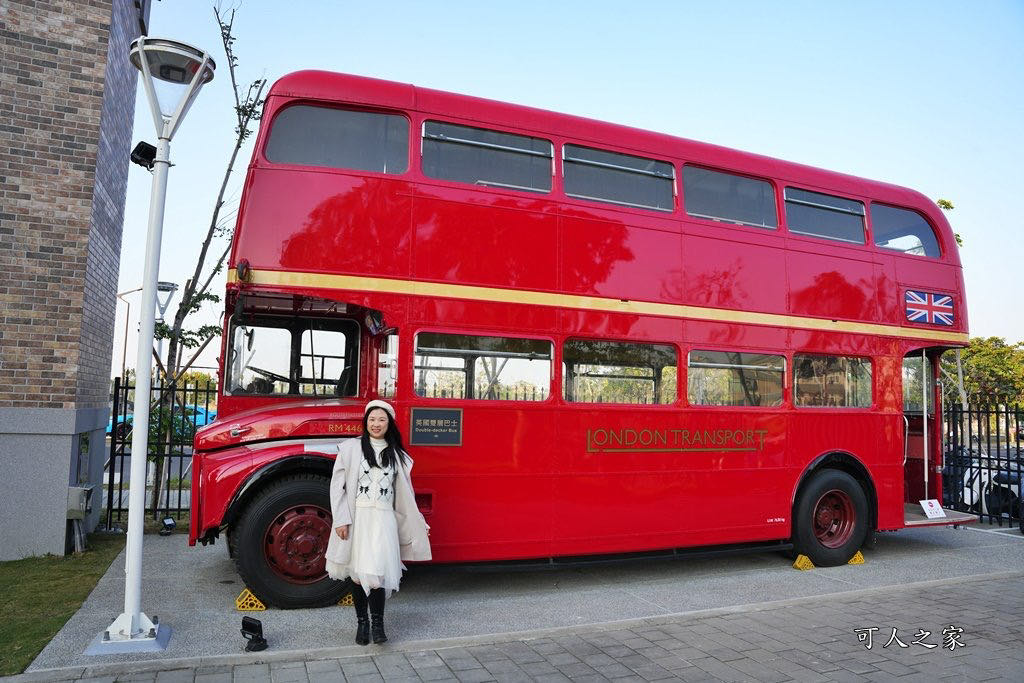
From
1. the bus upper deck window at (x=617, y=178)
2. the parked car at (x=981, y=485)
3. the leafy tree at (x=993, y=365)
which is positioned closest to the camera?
the bus upper deck window at (x=617, y=178)

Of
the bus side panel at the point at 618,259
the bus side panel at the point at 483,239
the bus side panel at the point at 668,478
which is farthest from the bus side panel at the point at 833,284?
the bus side panel at the point at 483,239

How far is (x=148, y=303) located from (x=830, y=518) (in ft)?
23.4

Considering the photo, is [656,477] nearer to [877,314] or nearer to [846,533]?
[846,533]

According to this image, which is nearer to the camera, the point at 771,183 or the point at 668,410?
the point at 668,410

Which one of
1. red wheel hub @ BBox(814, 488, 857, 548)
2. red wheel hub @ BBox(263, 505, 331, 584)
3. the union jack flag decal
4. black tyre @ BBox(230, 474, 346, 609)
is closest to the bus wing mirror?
black tyre @ BBox(230, 474, 346, 609)

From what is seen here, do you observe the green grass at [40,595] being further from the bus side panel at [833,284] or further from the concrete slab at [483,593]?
the bus side panel at [833,284]

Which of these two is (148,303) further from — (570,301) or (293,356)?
(570,301)

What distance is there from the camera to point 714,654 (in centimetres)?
466

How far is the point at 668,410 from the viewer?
6.77 m

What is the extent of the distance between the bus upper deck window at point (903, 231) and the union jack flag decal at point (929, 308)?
51 centimetres

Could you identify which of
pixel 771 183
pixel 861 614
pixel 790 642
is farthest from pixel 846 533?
pixel 771 183

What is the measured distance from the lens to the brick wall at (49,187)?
6826 mm

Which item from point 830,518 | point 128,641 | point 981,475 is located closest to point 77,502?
point 128,641

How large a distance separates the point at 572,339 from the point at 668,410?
126cm
